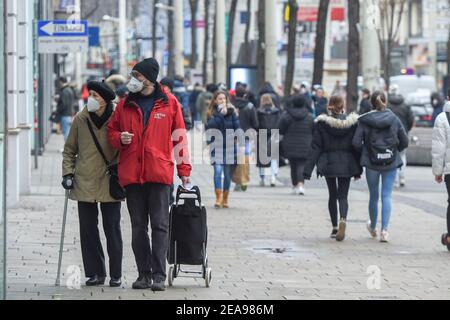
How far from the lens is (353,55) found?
3503cm

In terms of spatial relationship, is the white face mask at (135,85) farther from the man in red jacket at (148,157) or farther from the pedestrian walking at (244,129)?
the pedestrian walking at (244,129)

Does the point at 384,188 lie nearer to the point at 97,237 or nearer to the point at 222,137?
the point at 222,137

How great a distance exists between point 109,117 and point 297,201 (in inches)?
419

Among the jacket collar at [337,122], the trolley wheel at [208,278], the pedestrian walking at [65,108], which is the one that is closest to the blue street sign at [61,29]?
the pedestrian walking at [65,108]

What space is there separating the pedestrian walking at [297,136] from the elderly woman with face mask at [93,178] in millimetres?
11693

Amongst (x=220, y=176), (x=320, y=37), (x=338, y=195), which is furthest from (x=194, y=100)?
(x=338, y=195)

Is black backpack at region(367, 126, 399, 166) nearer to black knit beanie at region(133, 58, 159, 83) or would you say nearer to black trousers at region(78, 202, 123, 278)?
black trousers at region(78, 202, 123, 278)

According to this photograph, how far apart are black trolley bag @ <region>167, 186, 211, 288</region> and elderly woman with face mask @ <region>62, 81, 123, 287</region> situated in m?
0.46

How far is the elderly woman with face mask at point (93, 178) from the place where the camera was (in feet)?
37.6

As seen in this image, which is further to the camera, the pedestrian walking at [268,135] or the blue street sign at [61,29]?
the blue street sign at [61,29]

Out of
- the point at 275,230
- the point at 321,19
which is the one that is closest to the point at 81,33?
the point at 275,230

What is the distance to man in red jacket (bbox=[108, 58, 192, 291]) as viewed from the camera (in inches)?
440

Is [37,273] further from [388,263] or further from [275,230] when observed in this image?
[275,230]

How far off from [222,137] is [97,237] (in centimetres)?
895
